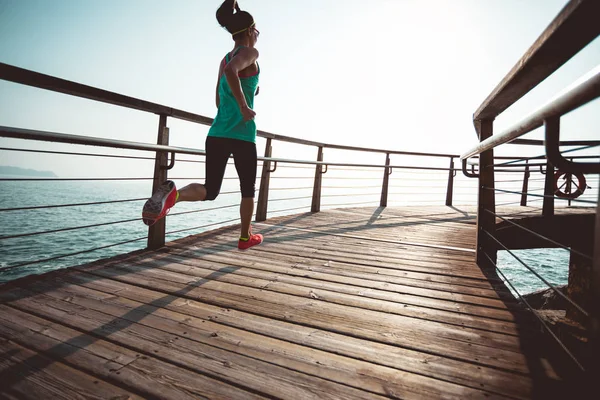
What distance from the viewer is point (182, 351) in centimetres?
112

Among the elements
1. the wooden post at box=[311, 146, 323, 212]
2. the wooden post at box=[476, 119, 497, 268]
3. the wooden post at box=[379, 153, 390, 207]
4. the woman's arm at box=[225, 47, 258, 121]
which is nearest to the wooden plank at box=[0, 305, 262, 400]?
the woman's arm at box=[225, 47, 258, 121]

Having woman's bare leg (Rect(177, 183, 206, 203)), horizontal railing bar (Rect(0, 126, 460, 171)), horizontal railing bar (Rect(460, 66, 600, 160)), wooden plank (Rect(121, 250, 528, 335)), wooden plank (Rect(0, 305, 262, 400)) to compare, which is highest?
horizontal railing bar (Rect(460, 66, 600, 160))

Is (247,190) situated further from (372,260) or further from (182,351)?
(182,351)

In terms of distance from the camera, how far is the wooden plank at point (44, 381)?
882mm

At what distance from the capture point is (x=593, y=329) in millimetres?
721

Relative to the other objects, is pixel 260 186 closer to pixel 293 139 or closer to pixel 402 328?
pixel 293 139

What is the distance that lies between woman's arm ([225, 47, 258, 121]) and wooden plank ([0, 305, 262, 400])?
1385 mm

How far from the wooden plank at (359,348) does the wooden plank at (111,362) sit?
33cm

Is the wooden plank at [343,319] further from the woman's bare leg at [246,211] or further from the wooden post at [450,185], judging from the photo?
the wooden post at [450,185]

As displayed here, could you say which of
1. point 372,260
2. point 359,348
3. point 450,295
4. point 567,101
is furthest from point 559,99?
point 372,260

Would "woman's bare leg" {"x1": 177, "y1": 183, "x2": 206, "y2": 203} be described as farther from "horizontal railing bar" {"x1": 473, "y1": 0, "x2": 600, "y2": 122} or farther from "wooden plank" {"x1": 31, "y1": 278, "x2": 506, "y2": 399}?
"horizontal railing bar" {"x1": 473, "y1": 0, "x2": 600, "y2": 122}

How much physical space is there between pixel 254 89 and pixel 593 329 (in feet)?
6.57

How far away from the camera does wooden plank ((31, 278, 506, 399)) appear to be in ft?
3.11

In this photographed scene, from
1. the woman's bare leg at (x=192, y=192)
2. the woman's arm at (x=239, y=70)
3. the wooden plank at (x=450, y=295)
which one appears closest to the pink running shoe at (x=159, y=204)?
the woman's bare leg at (x=192, y=192)
